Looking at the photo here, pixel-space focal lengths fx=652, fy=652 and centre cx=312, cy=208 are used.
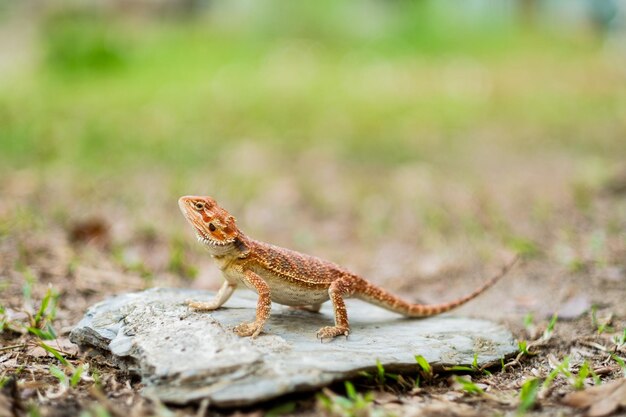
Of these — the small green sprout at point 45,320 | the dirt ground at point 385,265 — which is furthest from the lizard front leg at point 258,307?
the small green sprout at point 45,320

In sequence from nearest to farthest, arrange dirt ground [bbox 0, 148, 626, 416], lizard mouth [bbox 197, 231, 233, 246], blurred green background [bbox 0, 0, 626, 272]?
dirt ground [bbox 0, 148, 626, 416] → lizard mouth [bbox 197, 231, 233, 246] → blurred green background [bbox 0, 0, 626, 272]

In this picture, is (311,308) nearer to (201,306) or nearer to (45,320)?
(201,306)

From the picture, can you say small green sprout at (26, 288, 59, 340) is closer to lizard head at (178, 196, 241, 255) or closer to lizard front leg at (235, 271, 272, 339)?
lizard head at (178, 196, 241, 255)

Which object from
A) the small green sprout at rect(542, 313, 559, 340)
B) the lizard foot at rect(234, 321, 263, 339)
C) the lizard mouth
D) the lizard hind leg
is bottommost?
the small green sprout at rect(542, 313, 559, 340)

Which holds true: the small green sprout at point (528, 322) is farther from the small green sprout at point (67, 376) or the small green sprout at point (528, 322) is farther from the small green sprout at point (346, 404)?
the small green sprout at point (67, 376)

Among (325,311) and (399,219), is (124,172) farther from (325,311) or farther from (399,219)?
(325,311)

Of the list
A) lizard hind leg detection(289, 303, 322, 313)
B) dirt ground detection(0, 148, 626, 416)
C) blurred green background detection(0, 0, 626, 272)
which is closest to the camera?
dirt ground detection(0, 148, 626, 416)

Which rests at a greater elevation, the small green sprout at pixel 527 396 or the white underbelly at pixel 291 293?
the white underbelly at pixel 291 293

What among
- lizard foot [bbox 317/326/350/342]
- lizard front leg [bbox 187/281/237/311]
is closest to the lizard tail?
lizard foot [bbox 317/326/350/342]
